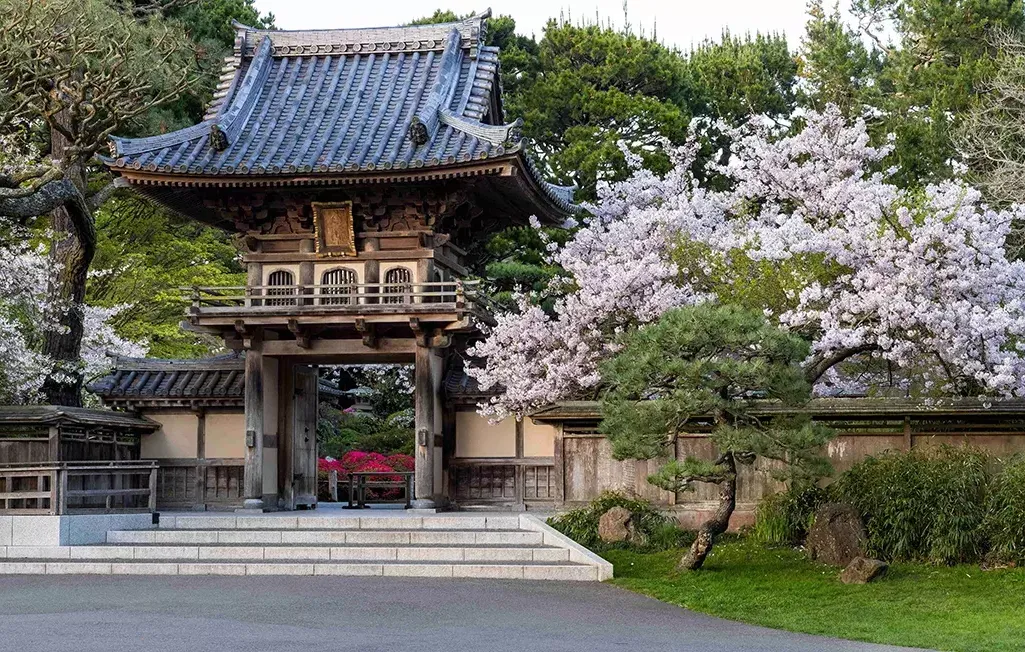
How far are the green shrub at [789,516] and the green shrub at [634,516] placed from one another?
1.32 metres

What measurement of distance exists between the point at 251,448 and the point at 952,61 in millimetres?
20642

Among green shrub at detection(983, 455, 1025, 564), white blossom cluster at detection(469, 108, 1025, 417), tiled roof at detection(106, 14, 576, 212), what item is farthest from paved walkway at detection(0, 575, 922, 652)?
tiled roof at detection(106, 14, 576, 212)

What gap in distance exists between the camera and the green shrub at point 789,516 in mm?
18547

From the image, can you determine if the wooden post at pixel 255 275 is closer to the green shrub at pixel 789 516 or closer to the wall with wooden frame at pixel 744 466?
the wall with wooden frame at pixel 744 466

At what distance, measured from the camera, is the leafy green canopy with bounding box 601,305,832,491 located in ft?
53.4

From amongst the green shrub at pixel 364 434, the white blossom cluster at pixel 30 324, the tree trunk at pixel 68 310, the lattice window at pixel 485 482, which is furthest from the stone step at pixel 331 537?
the green shrub at pixel 364 434

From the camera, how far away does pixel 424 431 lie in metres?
22.6

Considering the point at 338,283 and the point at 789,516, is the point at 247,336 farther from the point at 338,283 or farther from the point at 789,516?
the point at 789,516

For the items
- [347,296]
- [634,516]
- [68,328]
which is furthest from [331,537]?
[68,328]

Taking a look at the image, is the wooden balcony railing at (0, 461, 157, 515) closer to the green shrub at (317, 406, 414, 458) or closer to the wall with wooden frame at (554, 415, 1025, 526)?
the wall with wooden frame at (554, 415, 1025, 526)

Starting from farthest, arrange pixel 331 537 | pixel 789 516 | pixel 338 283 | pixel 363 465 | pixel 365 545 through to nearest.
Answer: pixel 363 465
pixel 338 283
pixel 331 537
pixel 365 545
pixel 789 516

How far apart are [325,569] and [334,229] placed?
27.5 feet

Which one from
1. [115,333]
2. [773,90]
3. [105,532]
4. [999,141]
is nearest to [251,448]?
[105,532]

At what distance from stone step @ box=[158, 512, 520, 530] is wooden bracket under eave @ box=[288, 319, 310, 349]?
11.1ft
